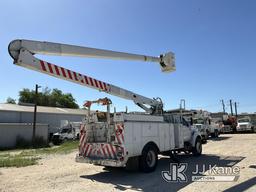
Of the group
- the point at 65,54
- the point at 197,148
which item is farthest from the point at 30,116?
the point at 65,54

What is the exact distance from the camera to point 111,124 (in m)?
11.0

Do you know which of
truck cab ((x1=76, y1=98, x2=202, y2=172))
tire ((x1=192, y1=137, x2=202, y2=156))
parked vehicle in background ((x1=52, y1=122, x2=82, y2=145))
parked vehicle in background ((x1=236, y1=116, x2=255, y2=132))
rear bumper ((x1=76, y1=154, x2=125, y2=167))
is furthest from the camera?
parked vehicle in background ((x1=236, y1=116, x2=255, y2=132))

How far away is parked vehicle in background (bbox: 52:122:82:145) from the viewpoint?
37656mm

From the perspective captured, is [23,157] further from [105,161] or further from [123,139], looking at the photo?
[123,139]

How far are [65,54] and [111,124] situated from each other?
3272mm

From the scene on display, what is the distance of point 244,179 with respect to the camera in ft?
30.5

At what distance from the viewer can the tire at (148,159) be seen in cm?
1101

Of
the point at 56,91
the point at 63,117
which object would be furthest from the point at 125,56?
the point at 56,91

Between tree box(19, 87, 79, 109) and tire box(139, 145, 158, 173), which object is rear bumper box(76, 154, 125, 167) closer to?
tire box(139, 145, 158, 173)

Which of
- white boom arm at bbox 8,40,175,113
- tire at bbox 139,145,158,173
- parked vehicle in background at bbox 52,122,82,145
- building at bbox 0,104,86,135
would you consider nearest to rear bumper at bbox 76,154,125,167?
tire at bbox 139,145,158,173

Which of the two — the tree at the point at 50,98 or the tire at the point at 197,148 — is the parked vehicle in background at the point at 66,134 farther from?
the tree at the point at 50,98

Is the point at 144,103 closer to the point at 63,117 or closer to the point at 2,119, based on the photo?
the point at 2,119

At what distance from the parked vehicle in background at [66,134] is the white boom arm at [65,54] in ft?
87.8

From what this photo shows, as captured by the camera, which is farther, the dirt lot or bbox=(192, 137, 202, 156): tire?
bbox=(192, 137, 202, 156): tire
